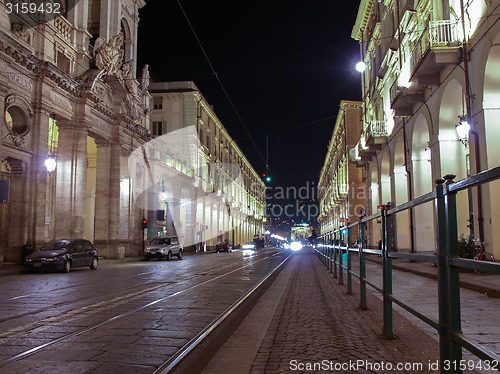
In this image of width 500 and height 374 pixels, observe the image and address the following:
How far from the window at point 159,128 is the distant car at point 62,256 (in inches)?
1233

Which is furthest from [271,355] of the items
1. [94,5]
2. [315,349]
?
[94,5]

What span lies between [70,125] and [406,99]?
1888cm

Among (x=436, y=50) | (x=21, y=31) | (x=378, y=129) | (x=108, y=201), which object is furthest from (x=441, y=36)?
(x=108, y=201)

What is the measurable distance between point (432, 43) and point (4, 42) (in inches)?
693

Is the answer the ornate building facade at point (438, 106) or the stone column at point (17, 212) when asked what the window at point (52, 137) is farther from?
the ornate building facade at point (438, 106)

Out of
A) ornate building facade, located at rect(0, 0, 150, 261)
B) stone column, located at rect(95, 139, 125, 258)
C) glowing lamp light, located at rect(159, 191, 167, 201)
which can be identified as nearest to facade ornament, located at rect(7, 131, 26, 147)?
ornate building facade, located at rect(0, 0, 150, 261)

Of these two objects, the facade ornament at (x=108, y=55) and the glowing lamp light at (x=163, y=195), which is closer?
the facade ornament at (x=108, y=55)

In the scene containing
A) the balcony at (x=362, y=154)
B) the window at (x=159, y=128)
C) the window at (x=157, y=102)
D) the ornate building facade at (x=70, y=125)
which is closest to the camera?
the ornate building facade at (x=70, y=125)

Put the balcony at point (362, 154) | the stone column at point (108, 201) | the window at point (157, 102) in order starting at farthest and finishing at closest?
the window at point (157, 102) < the balcony at point (362, 154) < the stone column at point (108, 201)

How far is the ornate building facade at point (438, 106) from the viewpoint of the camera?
12680 mm

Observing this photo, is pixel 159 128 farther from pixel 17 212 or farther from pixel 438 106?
pixel 438 106

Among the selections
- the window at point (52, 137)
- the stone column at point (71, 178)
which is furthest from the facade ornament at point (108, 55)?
the stone column at point (71, 178)

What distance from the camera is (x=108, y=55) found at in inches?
1146

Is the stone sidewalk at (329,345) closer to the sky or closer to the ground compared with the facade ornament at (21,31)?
closer to the ground
